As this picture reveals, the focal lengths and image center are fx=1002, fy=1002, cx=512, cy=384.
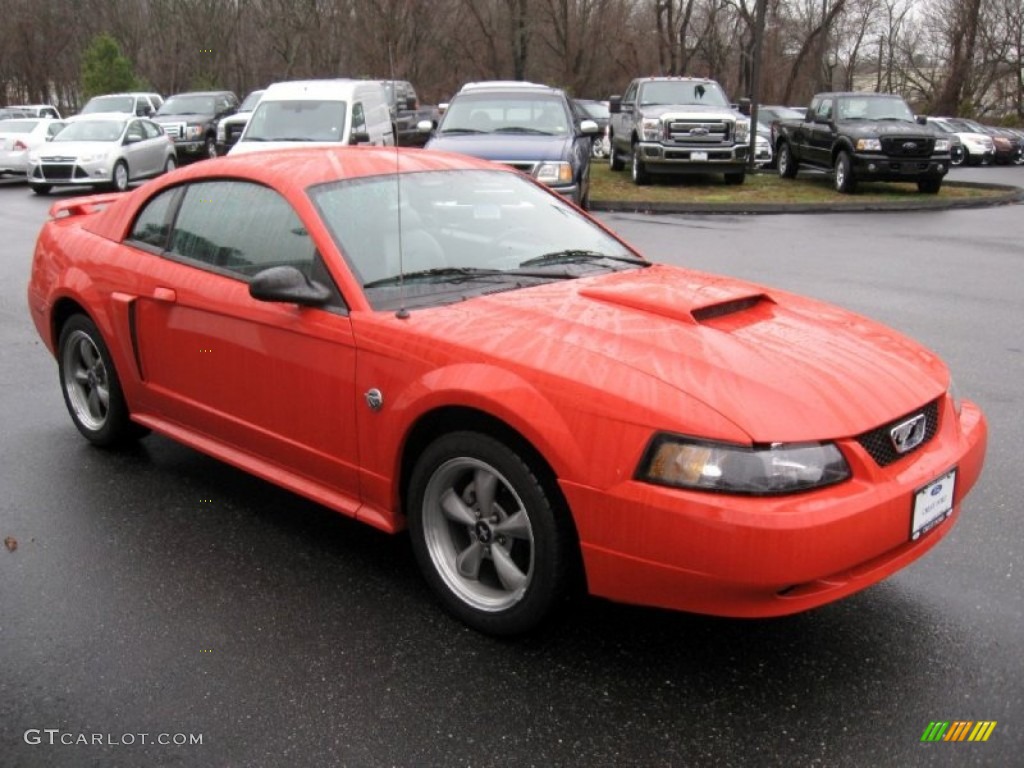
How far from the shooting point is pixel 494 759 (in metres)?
2.74

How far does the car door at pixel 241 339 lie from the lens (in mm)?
3682

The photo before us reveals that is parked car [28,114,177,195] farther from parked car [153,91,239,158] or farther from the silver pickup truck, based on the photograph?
the silver pickup truck

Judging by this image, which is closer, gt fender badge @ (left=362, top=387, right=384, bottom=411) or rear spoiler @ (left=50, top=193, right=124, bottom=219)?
gt fender badge @ (left=362, top=387, right=384, bottom=411)

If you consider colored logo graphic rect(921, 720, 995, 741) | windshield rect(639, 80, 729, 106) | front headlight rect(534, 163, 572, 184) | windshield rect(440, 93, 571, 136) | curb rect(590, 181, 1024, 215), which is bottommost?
curb rect(590, 181, 1024, 215)

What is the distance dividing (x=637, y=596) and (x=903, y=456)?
3.05ft

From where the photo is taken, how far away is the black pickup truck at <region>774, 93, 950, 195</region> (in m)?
18.3

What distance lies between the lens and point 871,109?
19.2 meters

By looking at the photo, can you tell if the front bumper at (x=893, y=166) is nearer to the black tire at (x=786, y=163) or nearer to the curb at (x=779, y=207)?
the curb at (x=779, y=207)

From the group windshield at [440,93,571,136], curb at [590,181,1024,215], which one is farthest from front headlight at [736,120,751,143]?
windshield at [440,93,571,136]

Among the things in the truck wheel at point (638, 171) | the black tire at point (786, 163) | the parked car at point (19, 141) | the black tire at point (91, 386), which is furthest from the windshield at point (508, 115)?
the parked car at point (19, 141)

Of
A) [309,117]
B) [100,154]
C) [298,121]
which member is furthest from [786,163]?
[100,154]

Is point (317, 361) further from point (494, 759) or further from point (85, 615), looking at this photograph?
point (494, 759)

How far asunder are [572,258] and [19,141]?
22.8 m

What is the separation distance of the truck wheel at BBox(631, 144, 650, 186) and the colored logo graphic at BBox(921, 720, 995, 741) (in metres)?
16.7
